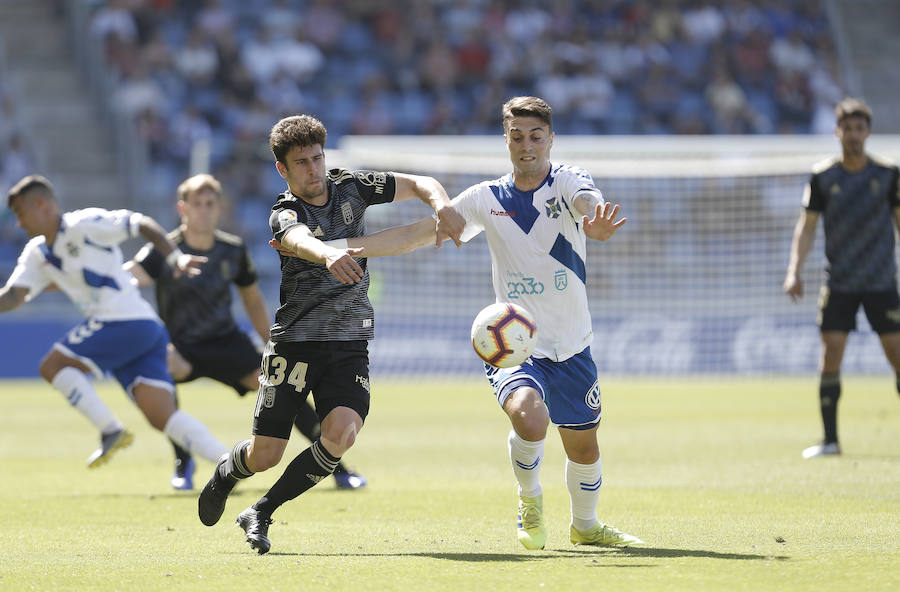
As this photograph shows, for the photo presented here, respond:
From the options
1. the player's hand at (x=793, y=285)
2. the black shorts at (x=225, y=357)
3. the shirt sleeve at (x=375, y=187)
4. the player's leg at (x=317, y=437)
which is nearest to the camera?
the shirt sleeve at (x=375, y=187)

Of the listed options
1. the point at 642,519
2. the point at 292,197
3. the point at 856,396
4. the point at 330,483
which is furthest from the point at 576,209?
the point at 856,396

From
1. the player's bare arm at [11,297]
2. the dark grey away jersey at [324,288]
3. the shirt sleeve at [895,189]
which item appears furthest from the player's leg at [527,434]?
the shirt sleeve at [895,189]

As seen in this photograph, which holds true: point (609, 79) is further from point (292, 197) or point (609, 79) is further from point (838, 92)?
point (292, 197)

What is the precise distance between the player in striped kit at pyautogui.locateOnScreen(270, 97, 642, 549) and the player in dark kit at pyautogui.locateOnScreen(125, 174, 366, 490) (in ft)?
11.4

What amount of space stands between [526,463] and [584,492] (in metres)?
0.32

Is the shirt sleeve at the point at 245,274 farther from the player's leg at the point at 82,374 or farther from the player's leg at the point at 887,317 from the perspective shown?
the player's leg at the point at 887,317

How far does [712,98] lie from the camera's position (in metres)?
26.3

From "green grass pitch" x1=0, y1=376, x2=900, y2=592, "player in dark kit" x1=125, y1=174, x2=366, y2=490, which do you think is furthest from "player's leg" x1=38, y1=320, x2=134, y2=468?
"player in dark kit" x1=125, y1=174, x2=366, y2=490

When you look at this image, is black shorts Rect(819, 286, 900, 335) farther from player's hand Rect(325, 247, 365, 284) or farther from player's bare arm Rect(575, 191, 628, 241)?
player's hand Rect(325, 247, 365, 284)

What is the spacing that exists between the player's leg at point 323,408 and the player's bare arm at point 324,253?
21.0 inches

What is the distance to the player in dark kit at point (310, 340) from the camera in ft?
20.2

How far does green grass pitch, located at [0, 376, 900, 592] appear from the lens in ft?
17.8

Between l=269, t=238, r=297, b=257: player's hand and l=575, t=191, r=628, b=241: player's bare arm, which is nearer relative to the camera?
l=575, t=191, r=628, b=241: player's bare arm

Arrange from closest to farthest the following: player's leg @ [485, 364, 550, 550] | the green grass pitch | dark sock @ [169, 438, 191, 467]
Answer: the green grass pitch < player's leg @ [485, 364, 550, 550] < dark sock @ [169, 438, 191, 467]
